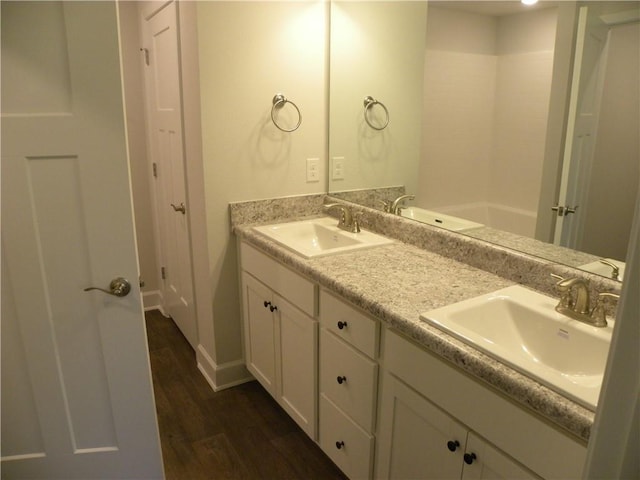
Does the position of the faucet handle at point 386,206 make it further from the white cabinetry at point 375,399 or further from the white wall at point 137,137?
the white wall at point 137,137

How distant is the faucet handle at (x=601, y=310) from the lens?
127cm

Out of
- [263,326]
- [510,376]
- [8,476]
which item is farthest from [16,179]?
[510,376]

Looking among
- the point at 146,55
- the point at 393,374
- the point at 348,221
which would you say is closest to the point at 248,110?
the point at 348,221

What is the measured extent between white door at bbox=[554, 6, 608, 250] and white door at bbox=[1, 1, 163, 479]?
1.39m

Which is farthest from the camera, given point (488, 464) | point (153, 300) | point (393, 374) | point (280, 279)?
point (153, 300)

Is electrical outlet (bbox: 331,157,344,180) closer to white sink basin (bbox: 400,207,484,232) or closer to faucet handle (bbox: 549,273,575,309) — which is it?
white sink basin (bbox: 400,207,484,232)

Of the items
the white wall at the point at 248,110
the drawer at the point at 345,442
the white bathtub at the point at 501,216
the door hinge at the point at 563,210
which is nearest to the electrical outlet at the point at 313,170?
the white wall at the point at 248,110

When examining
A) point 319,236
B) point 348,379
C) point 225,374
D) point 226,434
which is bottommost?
point 226,434

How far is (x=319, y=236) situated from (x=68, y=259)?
1212mm

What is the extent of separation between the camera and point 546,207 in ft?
5.24

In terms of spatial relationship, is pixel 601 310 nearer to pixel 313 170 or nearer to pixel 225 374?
pixel 313 170

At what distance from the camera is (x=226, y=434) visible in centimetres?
219

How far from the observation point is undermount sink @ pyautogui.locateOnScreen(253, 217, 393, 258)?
6.75ft

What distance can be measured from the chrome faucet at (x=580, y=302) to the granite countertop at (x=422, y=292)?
238mm
